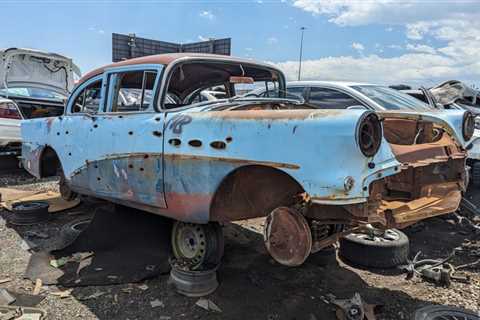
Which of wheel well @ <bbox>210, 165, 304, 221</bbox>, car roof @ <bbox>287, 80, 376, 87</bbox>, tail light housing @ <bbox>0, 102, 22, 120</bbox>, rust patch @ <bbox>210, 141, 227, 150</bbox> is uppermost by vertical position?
car roof @ <bbox>287, 80, 376, 87</bbox>

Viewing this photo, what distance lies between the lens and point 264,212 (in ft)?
10.8

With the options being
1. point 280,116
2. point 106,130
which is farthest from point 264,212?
point 106,130

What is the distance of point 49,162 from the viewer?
5.54 metres

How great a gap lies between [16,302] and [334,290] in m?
2.76

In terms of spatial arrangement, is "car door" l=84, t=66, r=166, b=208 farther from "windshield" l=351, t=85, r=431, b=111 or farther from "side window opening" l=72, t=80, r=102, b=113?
"windshield" l=351, t=85, r=431, b=111

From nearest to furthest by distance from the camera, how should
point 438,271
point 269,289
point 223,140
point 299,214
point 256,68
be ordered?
1. point 299,214
2. point 223,140
3. point 269,289
4. point 438,271
5. point 256,68

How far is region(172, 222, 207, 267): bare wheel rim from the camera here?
361 centimetres

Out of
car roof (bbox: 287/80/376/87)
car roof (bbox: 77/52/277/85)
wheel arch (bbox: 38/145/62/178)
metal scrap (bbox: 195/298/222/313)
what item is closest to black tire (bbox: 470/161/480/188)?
car roof (bbox: 287/80/376/87)

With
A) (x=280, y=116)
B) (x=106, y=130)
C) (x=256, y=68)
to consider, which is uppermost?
(x=256, y=68)

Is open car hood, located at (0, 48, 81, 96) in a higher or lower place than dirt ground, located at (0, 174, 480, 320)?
higher

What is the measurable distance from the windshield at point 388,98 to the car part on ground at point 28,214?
4.83m

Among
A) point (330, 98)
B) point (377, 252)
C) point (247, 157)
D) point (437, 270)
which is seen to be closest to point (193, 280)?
point (247, 157)

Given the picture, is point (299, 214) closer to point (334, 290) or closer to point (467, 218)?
point (334, 290)

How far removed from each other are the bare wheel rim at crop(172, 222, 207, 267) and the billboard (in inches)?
1042
